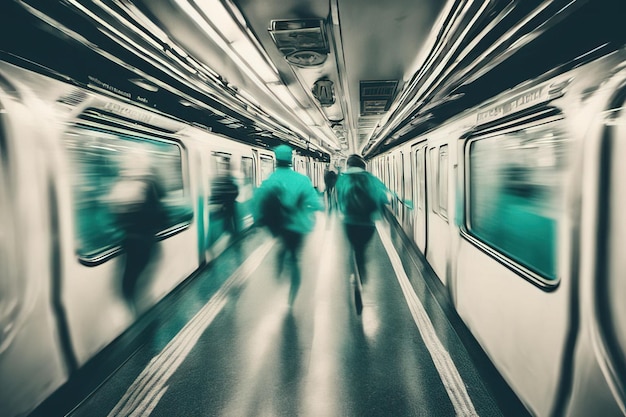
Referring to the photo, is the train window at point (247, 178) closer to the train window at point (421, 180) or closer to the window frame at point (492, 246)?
the train window at point (421, 180)

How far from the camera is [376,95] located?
20.7 ft

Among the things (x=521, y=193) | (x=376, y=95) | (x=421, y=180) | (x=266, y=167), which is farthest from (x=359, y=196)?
(x=266, y=167)

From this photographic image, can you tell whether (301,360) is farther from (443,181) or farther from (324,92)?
(324,92)

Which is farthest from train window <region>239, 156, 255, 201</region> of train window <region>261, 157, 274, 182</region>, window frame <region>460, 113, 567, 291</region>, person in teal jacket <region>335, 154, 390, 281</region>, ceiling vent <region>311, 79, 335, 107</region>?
window frame <region>460, 113, 567, 291</region>

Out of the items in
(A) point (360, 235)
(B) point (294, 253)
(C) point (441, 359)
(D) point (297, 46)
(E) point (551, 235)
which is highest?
(D) point (297, 46)

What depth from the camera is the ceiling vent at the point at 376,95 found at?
5.63m

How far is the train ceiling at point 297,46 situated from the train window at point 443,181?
17.2 inches

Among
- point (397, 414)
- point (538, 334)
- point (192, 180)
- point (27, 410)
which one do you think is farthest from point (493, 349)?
point (192, 180)

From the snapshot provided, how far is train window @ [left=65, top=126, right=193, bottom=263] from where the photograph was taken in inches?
101

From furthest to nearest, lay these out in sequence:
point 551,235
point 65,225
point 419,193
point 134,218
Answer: point 419,193
point 134,218
point 65,225
point 551,235

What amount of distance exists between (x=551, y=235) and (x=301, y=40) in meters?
2.94

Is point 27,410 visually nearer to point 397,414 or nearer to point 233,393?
point 233,393

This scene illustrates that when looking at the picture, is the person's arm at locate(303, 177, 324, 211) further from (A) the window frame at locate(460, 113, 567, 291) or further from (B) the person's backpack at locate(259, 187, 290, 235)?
(A) the window frame at locate(460, 113, 567, 291)

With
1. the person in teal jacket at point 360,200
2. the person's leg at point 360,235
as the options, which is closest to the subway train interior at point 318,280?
the person's leg at point 360,235
